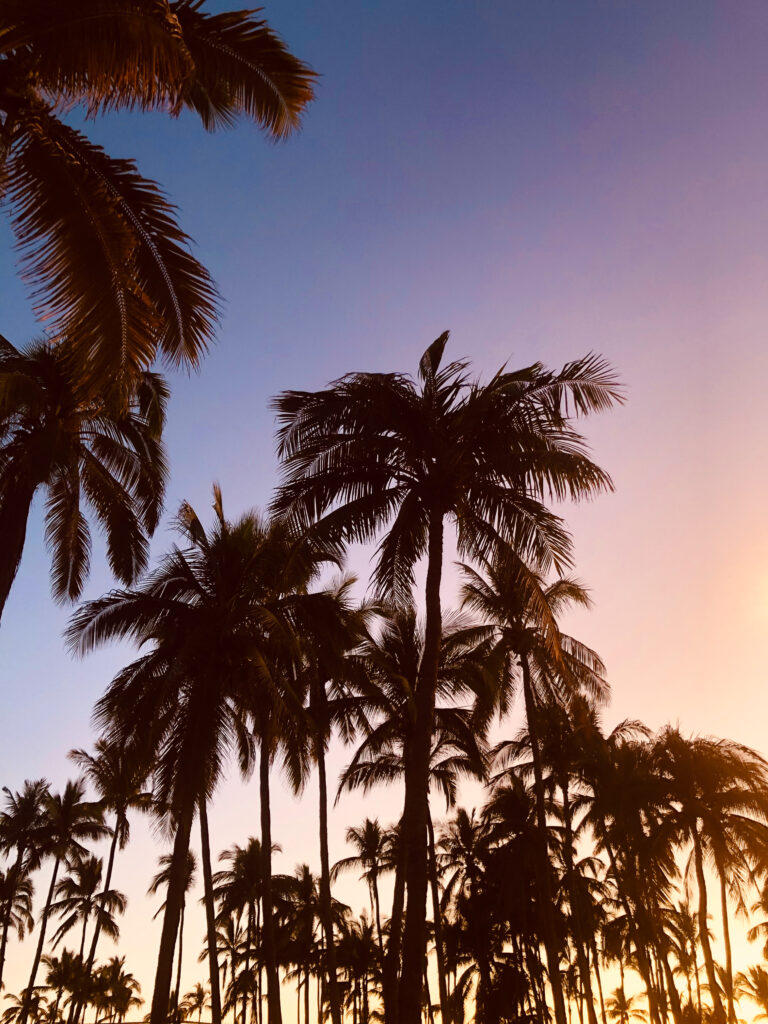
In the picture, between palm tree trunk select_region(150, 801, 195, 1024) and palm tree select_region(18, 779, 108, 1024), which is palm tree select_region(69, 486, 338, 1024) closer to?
palm tree trunk select_region(150, 801, 195, 1024)

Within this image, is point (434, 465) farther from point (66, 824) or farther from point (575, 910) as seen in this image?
point (66, 824)

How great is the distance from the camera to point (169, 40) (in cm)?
609

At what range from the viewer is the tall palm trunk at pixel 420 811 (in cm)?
1178

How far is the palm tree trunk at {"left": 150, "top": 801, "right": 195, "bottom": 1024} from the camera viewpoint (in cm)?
1567

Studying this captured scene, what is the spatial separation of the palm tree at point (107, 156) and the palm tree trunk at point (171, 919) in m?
11.2

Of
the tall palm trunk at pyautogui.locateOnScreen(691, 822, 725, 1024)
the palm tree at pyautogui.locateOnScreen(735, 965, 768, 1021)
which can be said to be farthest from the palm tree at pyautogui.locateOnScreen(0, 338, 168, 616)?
the palm tree at pyautogui.locateOnScreen(735, 965, 768, 1021)

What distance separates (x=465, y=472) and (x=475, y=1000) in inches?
1190

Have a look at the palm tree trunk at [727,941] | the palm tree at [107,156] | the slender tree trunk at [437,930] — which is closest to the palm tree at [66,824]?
the slender tree trunk at [437,930]

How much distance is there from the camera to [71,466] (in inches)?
568

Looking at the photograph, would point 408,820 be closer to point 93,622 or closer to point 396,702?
point 93,622

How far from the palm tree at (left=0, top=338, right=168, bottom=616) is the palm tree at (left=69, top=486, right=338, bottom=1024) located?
4.69 ft

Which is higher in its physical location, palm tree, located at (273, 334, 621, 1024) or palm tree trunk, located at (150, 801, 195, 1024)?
palm tree, located at (273, 334, 621, 1024)

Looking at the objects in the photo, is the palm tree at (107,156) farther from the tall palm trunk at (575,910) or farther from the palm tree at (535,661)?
the tall palm trunk at (575,910)

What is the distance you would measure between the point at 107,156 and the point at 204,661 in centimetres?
1171
